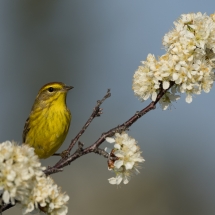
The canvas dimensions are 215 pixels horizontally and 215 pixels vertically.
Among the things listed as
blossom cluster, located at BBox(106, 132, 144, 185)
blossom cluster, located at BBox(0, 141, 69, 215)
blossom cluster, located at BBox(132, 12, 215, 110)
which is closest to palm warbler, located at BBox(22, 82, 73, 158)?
blossom cluster, located at BBox(132, 12, 215, 110)

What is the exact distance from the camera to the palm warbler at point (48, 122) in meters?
7.39

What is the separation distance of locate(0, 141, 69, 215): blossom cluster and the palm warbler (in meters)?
3.87

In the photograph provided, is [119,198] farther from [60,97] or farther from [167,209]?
[60,97]

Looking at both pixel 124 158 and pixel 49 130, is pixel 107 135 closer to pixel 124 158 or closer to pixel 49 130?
pixel 124 158

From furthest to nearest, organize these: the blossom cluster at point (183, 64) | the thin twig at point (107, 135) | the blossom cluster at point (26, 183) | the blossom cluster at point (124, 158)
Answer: the blossom cluster at point (183, 64), the thin twig at point (107, 135), the blossom cluster at point (124, 158), the blossom cluster at point (26, 183)

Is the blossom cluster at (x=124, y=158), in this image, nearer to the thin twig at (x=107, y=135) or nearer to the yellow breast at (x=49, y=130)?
the thin twig at (x=107, y=135)

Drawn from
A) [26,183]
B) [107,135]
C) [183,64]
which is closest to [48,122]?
[107,135]

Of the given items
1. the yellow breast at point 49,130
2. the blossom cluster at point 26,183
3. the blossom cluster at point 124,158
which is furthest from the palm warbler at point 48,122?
the blossom cluster at point 26,183

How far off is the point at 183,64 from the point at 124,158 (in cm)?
89

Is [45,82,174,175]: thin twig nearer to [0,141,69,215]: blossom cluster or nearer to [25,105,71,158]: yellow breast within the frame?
[0,141,69,215]: blossom cluster

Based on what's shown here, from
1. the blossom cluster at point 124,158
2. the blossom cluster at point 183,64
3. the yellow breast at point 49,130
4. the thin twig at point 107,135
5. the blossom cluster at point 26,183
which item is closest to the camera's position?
the blossom cluster at point 26,183

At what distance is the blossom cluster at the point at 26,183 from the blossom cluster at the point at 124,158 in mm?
620

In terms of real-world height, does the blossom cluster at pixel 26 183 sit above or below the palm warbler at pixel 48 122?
below

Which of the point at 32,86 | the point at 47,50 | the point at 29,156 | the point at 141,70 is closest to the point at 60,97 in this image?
the point at 141,70
